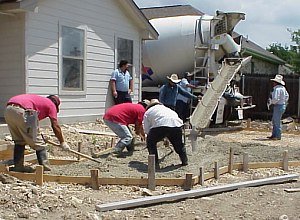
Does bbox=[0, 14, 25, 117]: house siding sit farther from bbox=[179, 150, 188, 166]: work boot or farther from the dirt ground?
bbox=[179, 150, 188, 166]: work boot

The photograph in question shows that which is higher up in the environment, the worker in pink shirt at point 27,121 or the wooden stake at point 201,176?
the worker in pink shirt at point 27,121

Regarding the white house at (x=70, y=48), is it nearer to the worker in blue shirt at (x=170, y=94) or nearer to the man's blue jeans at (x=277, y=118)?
the worker in blue shirt at (x=170, y=94)

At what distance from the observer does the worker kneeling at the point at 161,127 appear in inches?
312

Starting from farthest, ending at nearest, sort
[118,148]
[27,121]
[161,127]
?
[118,148] < [161,127] < [27,121]

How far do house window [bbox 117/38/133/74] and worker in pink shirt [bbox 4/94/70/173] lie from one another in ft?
23.2

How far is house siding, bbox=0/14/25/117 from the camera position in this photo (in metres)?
11.1

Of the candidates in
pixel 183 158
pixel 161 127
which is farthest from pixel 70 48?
pixel 183 158

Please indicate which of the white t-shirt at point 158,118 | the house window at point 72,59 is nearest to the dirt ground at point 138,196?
the white t-shirt at point 158,118

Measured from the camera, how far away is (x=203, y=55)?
1584cm

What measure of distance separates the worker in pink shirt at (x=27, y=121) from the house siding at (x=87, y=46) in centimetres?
398

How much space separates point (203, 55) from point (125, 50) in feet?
8.97

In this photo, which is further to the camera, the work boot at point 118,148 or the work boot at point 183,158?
the work boot at point 118,148

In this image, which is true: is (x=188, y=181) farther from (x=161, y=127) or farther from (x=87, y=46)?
(x=87, y=46)

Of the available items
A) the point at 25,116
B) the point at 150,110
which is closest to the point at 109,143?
the point at 150,110
